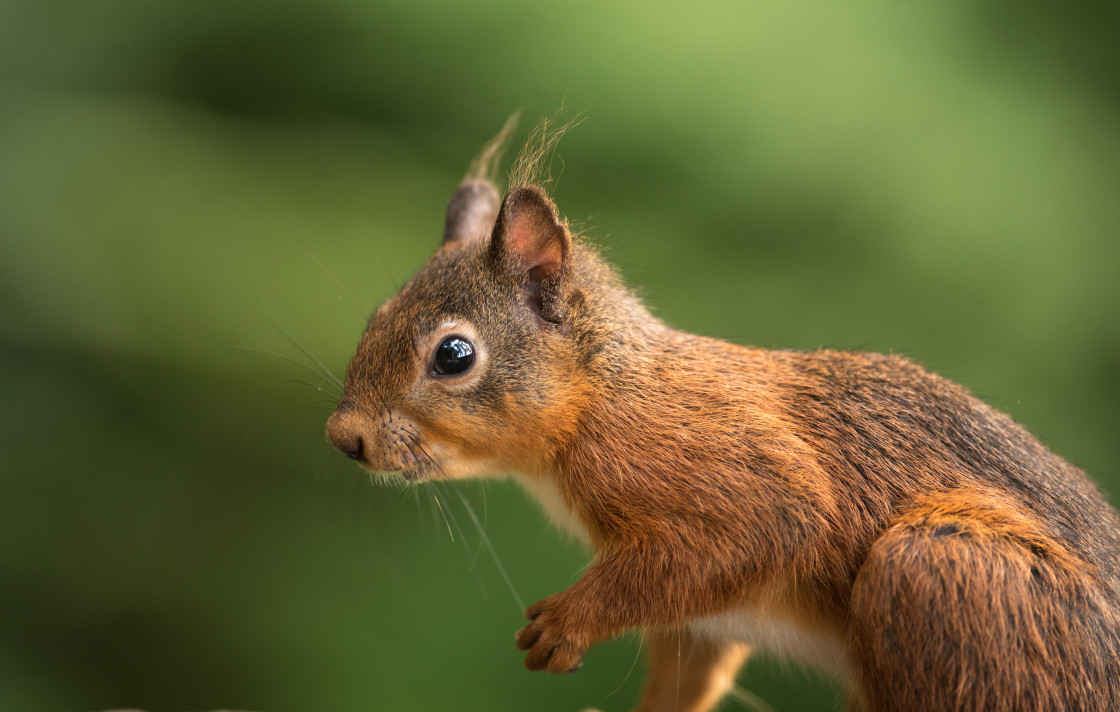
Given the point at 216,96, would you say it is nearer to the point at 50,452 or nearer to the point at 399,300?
the point at 50,452

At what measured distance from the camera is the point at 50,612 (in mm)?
3570

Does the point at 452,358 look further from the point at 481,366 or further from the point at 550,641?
the point at 550,641

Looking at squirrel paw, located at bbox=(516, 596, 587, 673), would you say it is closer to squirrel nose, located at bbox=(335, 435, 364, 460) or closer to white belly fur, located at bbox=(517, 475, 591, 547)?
white belly fur, located at bbox=(517, 475, 591, 547)

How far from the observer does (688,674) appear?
2477 mm

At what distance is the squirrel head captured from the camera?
193cm

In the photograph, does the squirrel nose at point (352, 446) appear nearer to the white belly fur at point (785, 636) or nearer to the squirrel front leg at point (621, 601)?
the squirrel front leg at point (621, 601)

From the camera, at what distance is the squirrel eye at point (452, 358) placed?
1.96m

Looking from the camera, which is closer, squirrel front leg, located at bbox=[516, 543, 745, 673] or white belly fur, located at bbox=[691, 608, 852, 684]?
squirrel front leg, located at bbox=[516, 543, 745, 673]

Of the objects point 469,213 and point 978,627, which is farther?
point 469,213

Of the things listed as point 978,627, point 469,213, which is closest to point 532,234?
point 469,213

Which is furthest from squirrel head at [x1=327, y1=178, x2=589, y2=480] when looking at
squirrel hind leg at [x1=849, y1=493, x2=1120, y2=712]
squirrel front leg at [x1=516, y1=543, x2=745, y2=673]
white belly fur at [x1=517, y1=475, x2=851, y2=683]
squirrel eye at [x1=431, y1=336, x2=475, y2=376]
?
squirrel hind leg at [x1=849, y1=493, x2=1120, y2=712]

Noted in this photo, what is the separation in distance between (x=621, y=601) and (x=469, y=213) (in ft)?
3.48

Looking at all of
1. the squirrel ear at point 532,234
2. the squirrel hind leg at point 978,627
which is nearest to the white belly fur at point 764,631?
the squirrel hind leg at point 978,627

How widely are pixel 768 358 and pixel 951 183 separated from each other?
1816 mm
